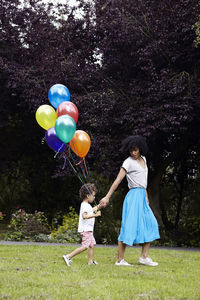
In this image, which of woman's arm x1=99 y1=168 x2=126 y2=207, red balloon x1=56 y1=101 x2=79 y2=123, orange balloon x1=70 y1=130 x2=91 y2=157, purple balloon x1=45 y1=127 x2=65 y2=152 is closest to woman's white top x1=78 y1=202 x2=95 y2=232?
woman's arm x1=99 y1=168 x2=126 y2=207

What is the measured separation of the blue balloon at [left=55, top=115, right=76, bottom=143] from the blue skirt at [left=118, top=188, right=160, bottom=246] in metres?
1.30

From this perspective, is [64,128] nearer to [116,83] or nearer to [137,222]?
[137,222]

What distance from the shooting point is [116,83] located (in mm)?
11977

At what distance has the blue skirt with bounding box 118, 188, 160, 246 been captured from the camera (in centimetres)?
609

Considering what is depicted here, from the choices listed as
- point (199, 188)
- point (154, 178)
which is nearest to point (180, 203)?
point (199, 188)

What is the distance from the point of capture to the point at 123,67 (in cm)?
1214

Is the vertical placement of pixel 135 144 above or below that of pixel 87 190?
above

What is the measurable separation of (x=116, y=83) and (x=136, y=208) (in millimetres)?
6350

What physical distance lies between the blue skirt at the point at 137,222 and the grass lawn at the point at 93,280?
392 millimetres

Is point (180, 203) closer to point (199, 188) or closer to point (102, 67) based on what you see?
point (199, 188)

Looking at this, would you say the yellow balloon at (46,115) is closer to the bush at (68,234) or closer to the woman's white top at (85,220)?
the woman's white top at (85,220)

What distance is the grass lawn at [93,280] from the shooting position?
402cm

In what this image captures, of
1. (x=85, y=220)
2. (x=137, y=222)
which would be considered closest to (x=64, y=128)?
(x=85, y=220)

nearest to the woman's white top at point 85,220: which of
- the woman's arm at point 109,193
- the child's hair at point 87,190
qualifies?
the child's hair at point 87,190
